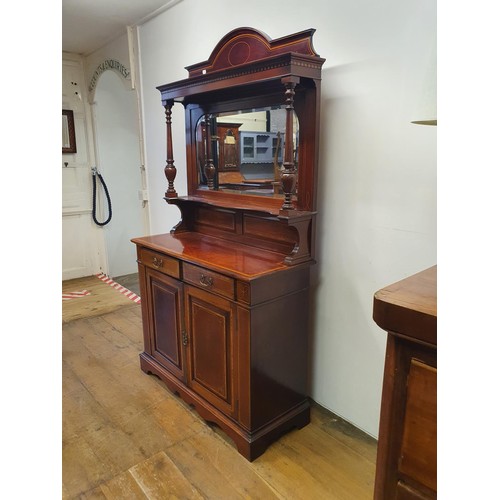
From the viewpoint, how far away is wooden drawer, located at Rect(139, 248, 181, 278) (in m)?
2.15

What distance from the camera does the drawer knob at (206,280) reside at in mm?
1908

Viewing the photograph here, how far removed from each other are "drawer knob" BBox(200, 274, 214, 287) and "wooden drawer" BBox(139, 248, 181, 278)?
216 mm

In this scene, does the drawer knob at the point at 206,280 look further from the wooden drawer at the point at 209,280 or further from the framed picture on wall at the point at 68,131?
the framed picture on wall at the point at 68,131

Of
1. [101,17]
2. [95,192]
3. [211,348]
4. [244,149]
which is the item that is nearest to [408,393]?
[211,348]

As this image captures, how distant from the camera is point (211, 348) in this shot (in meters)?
2.01

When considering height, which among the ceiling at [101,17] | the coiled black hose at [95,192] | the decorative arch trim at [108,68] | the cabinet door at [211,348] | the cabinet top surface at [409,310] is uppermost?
the ceiling at [101,17]

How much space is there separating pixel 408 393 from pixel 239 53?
72.2 inches

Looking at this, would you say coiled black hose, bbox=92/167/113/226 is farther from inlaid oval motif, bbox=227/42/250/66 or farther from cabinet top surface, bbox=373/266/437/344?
cabinet top surface, bbox=373/266/437/344

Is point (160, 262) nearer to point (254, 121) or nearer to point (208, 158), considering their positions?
point (208, 158)

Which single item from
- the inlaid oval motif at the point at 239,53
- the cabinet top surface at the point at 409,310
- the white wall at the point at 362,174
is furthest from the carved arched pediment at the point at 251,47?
the cabinet top surface at the point at 409,310

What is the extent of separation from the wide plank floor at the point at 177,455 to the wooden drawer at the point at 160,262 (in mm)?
777

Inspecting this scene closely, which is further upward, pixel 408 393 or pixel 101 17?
pixel 101 17
